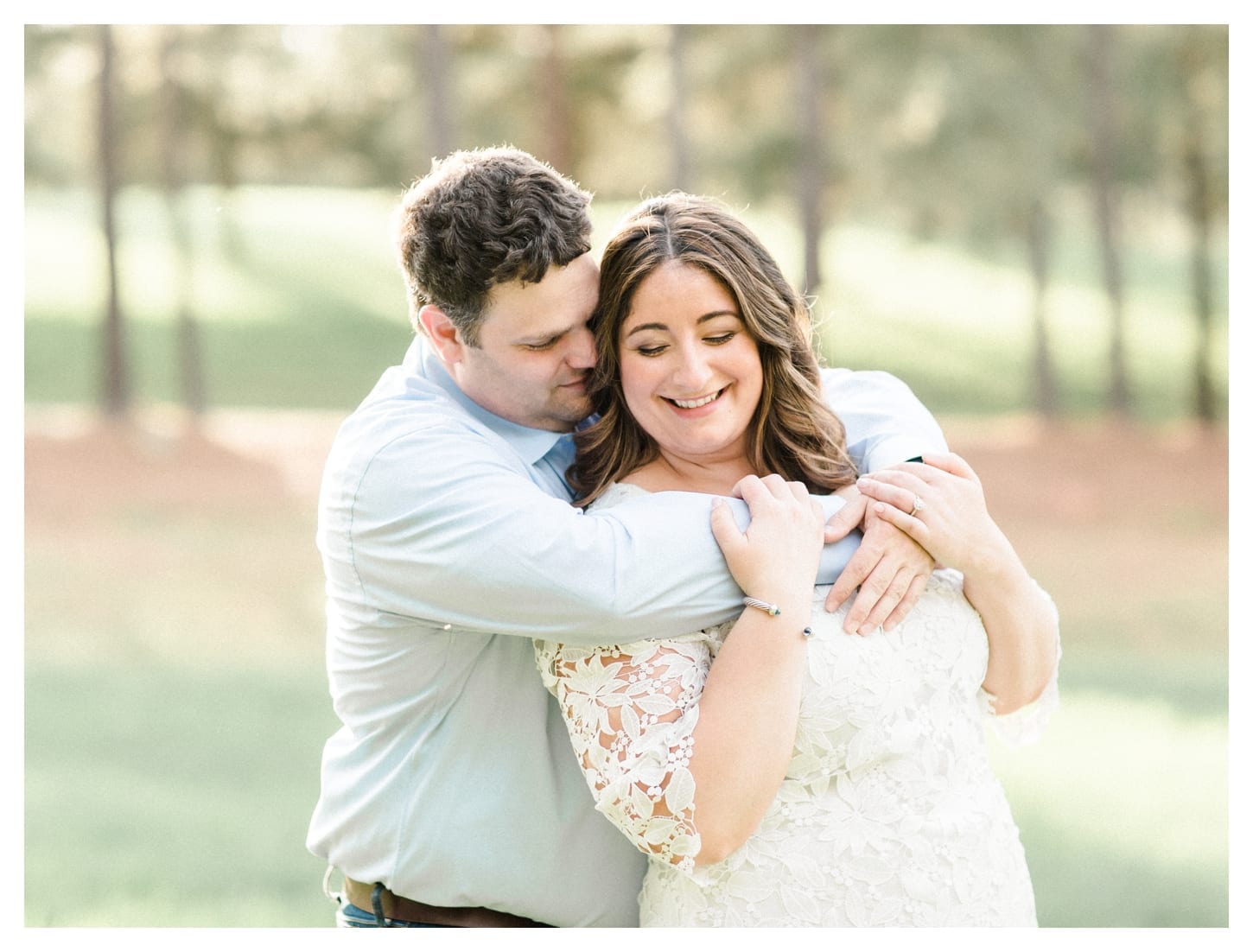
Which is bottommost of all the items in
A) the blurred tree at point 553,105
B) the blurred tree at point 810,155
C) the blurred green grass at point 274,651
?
the blurred green grass at point 274,651

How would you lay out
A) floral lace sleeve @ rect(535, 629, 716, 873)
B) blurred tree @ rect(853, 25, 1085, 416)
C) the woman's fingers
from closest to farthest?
1. floral lace sleeve @ rect(535, 629, 716, 873)
2. the woman's fingers
3. blurred tree @ rect(853, 25, 1085, 416)

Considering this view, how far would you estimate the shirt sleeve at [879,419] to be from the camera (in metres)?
2.96

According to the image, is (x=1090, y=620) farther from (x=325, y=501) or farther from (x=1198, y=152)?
(x=325, y=501)

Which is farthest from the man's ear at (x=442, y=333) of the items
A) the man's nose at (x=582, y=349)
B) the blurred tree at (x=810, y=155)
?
the blurred tree at (x=810, y=155)

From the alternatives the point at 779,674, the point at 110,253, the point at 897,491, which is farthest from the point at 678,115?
the point at 779,674

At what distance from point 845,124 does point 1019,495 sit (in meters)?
6.09

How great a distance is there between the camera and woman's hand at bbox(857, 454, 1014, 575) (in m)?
2.66

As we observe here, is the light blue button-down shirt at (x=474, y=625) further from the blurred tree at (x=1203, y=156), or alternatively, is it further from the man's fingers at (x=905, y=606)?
the blurred tree at (x=1203, y=156)

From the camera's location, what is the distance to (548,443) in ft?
9.78

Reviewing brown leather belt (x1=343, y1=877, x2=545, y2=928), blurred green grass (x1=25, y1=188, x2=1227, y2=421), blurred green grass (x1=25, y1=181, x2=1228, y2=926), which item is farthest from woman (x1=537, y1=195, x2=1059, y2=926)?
blurred green grass (x1=25, y1=188, x2=1227, y2=421)

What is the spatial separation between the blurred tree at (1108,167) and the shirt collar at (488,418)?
50.7ft

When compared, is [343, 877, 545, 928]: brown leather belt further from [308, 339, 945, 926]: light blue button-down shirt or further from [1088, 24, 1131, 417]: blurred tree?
[1088, 24, 1131, 417]: blurred tree

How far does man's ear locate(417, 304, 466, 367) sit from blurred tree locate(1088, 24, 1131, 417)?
15.5 meters

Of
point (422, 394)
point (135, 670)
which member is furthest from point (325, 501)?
point (135, 670)
